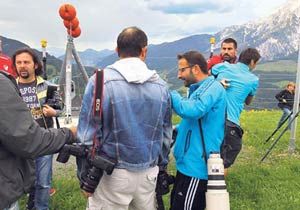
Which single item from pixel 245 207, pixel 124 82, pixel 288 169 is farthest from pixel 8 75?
pixel 288 169

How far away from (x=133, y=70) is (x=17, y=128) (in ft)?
3.18

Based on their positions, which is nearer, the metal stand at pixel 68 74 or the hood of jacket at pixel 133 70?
the hood of jacket at pixel 133 70

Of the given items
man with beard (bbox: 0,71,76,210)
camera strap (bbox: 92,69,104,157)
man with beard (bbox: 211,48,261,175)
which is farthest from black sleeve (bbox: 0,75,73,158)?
man with beard (bbox: 211,48,261,175)

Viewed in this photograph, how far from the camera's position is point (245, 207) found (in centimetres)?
556

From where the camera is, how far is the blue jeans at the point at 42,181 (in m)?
4.74

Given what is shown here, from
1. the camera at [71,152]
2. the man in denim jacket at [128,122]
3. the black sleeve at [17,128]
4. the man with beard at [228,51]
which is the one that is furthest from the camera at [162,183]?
the man with beard at [228,51]

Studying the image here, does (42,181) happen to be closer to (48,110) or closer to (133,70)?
(48,110)

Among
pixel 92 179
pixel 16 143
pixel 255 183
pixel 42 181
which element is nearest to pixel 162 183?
pixel 92 179

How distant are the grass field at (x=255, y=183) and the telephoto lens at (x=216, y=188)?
7.67 feet

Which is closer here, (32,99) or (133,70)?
(133,70)

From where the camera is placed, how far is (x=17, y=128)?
8.33 feet

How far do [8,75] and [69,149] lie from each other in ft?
2.36

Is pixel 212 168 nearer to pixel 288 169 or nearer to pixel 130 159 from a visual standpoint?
pixel 130 159

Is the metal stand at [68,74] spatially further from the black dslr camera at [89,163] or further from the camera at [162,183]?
the black dslr camera at [89,163]
